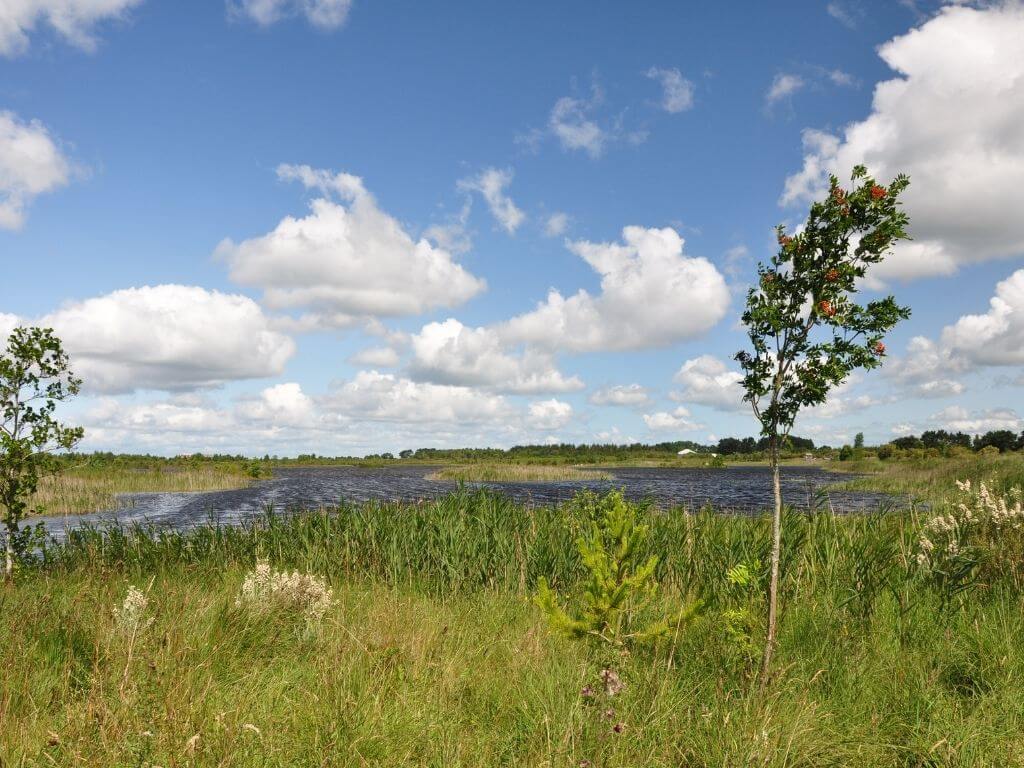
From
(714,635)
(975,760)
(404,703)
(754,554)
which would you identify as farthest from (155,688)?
(754,554)

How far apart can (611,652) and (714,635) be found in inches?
77.8

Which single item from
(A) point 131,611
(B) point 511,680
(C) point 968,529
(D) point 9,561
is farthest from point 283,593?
(C) point 968,529

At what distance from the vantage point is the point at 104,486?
37344 mm

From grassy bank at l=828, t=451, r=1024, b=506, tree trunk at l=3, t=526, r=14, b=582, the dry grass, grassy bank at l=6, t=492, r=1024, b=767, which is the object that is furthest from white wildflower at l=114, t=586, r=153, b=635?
the dry grass

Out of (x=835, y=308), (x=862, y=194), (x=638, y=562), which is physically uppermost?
(x=862, y=194)

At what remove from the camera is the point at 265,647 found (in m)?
5.83

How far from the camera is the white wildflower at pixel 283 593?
21.2ft

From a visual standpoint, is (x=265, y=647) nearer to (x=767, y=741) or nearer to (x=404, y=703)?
(x=404, y=703)

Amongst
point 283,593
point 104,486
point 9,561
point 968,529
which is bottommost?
point 104,486

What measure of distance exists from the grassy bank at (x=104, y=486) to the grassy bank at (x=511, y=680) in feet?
68.2

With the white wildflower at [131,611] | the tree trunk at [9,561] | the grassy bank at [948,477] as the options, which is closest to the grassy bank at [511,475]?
the grassy bank at [948,477]

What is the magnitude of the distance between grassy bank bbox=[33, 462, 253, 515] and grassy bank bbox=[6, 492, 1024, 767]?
20.8 m

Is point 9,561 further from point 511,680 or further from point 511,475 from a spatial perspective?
point 511,475

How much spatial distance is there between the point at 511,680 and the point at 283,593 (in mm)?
3120
